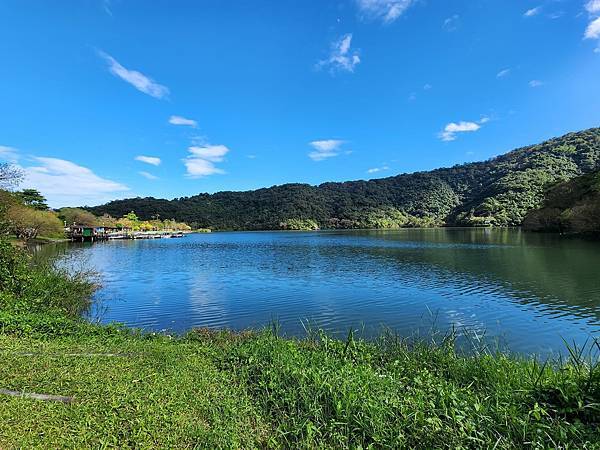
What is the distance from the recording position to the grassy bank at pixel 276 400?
13.6ft

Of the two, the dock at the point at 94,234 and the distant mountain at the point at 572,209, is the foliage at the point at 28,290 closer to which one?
the distant mountain at the point at 572,209

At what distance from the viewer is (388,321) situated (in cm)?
1405

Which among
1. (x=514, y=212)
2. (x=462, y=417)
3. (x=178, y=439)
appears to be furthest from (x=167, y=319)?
(x=514, y=212)

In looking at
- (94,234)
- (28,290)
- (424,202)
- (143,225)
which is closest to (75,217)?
(94,234)

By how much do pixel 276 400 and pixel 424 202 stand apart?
178 meters

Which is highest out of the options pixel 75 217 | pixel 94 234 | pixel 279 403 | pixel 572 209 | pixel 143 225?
pixel 75 217

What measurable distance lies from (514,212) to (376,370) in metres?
123

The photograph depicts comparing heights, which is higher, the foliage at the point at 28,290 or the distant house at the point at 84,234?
the distant house at the point at 84,234

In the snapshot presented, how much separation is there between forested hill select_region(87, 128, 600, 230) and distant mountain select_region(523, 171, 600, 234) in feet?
126

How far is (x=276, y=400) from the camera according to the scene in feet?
17.8

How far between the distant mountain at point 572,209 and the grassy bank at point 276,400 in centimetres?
6184

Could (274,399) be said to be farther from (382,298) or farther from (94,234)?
(94,234)

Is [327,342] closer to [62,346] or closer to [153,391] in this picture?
[153,391]

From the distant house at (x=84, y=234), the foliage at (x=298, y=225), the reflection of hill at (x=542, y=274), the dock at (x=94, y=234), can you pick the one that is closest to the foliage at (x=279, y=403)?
the reflection of hill at (x=542, y=274)
